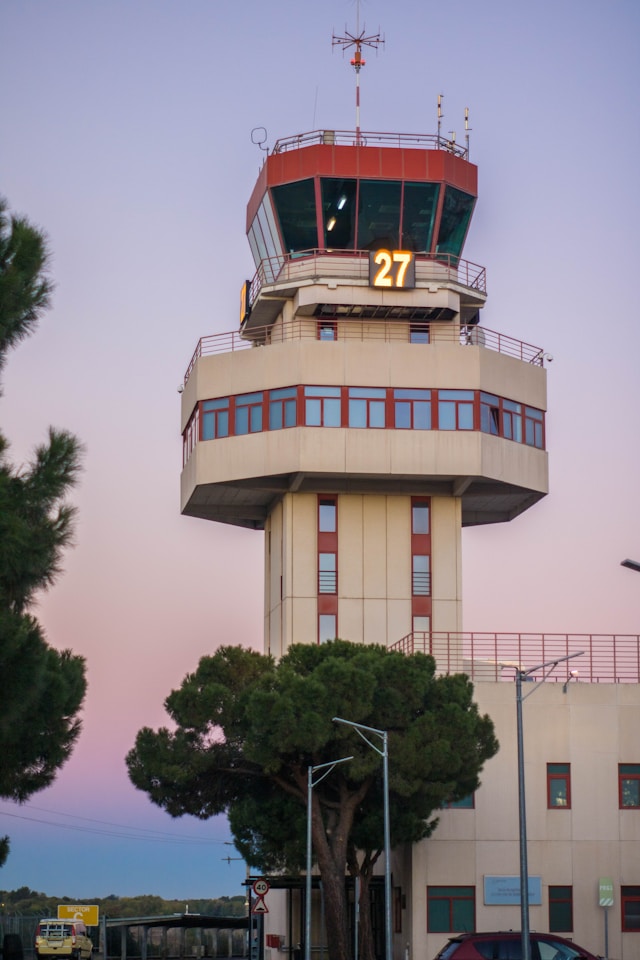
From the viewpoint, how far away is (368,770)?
5197 cm

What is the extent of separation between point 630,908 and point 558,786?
16.8 ft

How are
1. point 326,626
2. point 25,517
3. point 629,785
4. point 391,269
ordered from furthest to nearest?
point 391,269 < point 326,626 < point 629,785 < point 25,517

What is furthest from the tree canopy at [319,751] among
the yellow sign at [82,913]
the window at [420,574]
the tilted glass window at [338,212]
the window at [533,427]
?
the yellow sign at [82,913]

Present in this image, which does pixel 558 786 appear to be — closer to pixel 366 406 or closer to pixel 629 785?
pixel 629 785

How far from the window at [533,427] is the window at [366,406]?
274 inches

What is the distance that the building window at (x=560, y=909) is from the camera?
5766 cm

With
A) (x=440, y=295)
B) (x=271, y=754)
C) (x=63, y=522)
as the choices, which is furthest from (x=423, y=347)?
(x=63, y=522)

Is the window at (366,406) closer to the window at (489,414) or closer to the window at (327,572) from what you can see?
the window at (489,414)

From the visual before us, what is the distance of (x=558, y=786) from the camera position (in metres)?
59.5

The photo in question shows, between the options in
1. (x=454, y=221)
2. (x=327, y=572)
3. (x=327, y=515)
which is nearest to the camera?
(x=327, y=572)

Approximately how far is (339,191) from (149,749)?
2690cm

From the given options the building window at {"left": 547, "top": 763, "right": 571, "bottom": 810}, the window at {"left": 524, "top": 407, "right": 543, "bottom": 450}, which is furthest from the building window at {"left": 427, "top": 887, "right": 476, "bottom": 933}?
the window at {"left": 524, "top": 407, "right": 543, "bottom": 450}

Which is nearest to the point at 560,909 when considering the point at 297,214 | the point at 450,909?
the point at 450,909

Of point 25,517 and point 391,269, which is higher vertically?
point 391,269
